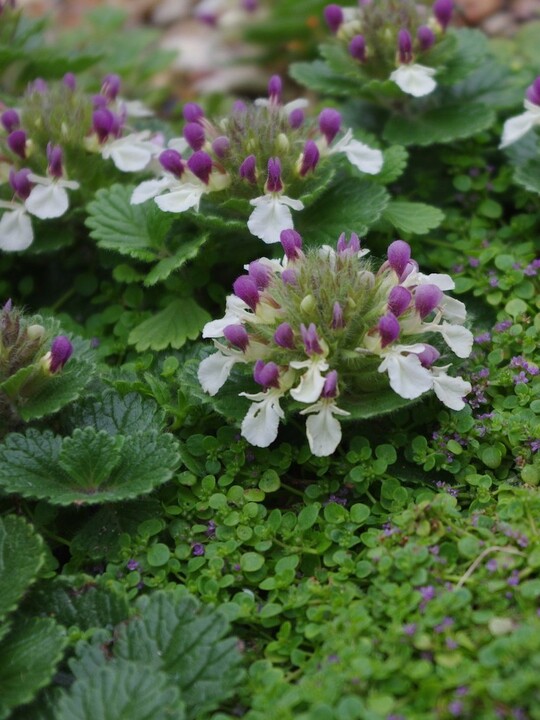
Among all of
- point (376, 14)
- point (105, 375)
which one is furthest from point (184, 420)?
point (376, 14)

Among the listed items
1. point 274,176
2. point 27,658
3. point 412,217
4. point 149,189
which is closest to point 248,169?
point 274,176

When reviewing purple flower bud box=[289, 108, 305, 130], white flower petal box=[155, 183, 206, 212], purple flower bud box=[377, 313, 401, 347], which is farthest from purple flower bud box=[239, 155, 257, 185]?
purple flower bud box=[377, 313, 401, 347]

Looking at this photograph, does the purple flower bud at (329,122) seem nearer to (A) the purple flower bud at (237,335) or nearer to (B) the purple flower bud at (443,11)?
(B) the purple flower bud at (443,11)

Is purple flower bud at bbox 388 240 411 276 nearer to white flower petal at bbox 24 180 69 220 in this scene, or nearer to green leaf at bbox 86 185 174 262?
green leaf at bbox 86 185 174 262

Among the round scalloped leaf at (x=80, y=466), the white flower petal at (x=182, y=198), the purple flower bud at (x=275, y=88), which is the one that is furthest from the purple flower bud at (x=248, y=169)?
the round scalloped leaf at (x=80, y=466)

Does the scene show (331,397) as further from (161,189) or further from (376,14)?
(376,14)

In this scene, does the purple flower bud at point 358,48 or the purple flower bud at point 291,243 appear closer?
the purple flower bud at point 291,243
